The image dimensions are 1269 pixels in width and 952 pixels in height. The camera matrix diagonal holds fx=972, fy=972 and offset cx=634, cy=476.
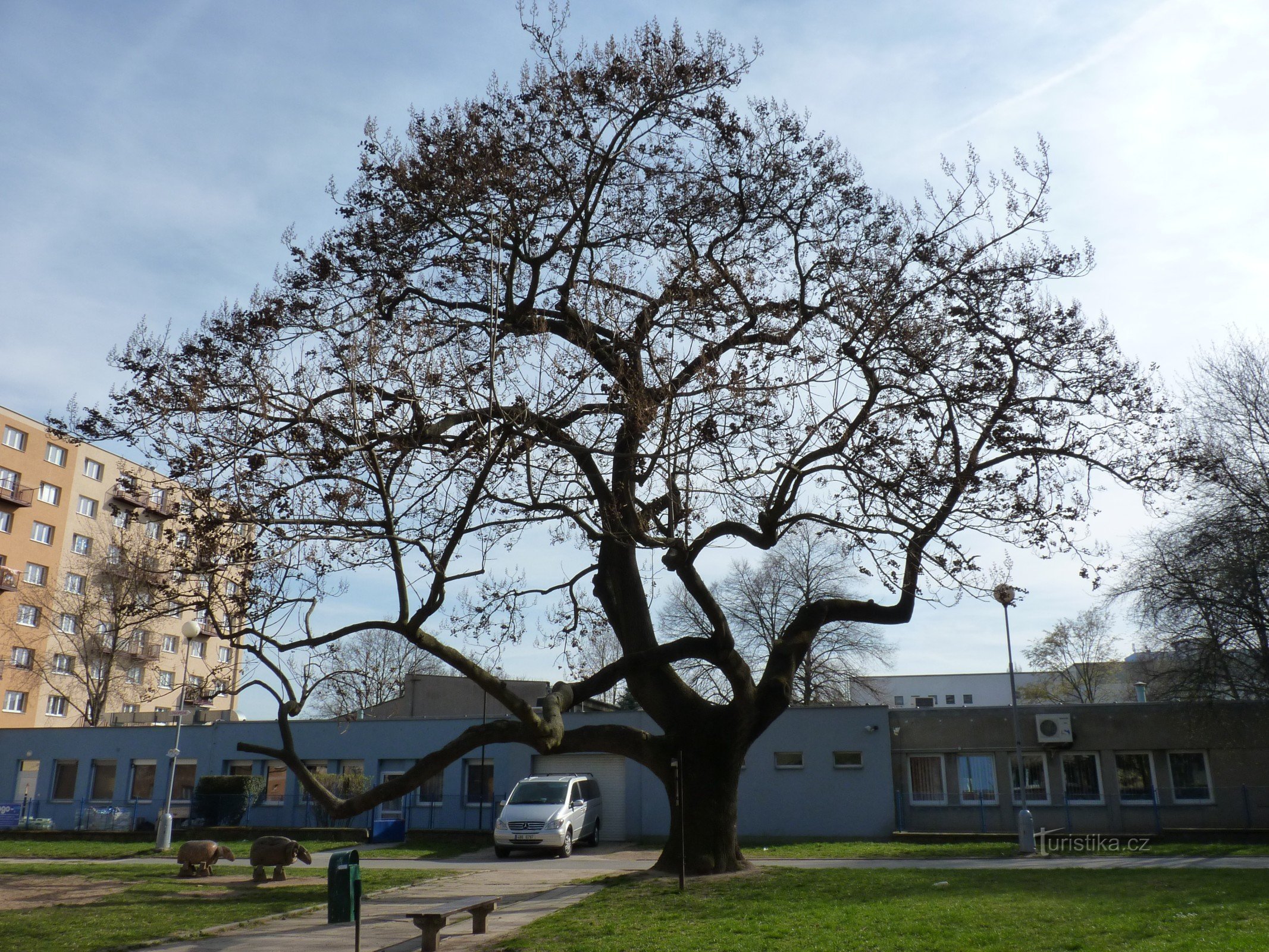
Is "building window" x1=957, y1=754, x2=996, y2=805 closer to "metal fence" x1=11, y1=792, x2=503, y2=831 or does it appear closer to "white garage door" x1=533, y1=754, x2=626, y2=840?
"white garage door" x1=533, y1=754, x2=626, y2=840

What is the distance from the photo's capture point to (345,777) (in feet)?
97.6

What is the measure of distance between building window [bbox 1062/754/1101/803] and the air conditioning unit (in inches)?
34.2

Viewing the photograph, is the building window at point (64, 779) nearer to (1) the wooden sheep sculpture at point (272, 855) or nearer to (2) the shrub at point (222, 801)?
(2) the shrub at point (222, 801)

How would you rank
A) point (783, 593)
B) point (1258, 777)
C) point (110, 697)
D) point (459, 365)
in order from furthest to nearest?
point (110, 697), point (783, 593), point (1258, 777), point (459, 365)

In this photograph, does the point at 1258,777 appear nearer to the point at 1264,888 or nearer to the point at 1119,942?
the point at 1264,888

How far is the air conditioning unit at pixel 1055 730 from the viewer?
26.8 metres

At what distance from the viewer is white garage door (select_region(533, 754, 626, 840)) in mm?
28438

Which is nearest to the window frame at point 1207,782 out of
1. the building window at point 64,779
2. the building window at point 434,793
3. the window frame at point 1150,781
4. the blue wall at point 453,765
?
the window frame at point 1150,781

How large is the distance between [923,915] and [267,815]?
2646 centimetres

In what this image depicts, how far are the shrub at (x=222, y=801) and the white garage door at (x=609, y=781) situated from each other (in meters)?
9.40

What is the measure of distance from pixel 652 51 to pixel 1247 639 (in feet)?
67.7

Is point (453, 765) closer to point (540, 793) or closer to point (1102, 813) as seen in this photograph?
point (540, 793)

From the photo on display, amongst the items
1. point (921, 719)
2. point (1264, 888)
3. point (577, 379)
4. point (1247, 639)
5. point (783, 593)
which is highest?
point (783, 593)

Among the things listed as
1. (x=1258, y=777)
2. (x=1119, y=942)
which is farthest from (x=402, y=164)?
(x=1258, y=777)
